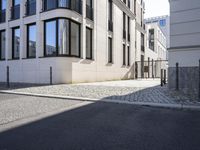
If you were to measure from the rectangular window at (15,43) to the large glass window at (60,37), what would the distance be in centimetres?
360

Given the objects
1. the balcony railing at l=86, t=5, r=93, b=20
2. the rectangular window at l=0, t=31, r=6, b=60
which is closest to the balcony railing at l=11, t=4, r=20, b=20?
the rectangular window at l=0, t=31, r=6, b=60

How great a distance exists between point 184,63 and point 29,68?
11456 millimetres

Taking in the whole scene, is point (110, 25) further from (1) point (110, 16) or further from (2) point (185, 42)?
(2) point (185, 42)

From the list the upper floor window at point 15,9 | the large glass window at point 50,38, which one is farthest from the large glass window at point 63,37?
the upper floor window at point 15,9

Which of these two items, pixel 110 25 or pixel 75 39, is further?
pixel 110 25

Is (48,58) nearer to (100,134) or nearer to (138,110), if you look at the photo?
(138,110)

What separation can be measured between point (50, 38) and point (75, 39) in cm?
189

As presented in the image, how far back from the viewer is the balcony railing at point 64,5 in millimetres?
15034

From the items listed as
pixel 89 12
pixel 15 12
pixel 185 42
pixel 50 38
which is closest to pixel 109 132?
pixel 185 42

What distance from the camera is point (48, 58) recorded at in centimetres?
1513

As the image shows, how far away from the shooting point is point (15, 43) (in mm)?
18188

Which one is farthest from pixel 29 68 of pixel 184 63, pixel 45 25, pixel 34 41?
pixel 184 63

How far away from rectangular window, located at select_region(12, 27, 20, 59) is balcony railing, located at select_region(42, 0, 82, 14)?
3.86 metres

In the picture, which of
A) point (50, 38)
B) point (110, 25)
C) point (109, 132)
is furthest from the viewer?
point (110, 25)
